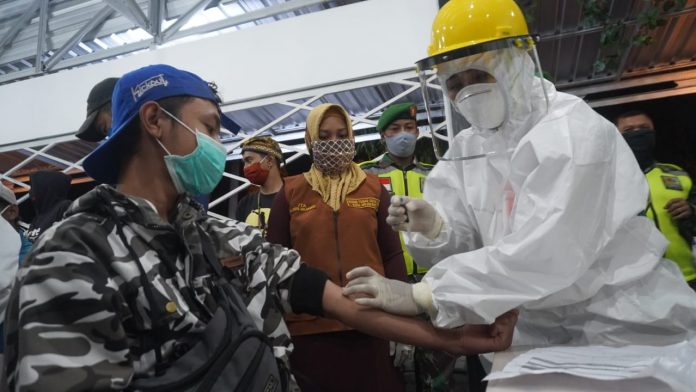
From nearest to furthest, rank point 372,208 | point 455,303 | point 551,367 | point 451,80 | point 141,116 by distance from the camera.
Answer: point 551,367, point 455,303, point 141,116, point 451,80, point 372,208

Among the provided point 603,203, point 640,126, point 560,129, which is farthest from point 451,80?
point 640,126

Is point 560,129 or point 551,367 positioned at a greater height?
point 560,129

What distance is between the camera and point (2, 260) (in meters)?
1.88

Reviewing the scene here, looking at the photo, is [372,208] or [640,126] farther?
[640,126]

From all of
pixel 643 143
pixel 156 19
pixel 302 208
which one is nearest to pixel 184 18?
pixel 156 19

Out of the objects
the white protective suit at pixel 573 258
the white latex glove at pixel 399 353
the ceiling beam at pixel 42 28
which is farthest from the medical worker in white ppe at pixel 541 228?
the ceiling beam at pixel 42 28

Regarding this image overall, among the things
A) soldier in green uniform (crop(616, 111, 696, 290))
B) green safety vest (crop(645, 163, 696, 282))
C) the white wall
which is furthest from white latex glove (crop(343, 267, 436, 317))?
the white wall

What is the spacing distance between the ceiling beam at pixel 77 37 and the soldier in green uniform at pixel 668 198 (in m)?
6.22

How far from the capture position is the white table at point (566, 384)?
605mm

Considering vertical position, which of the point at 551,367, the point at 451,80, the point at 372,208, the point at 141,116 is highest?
the point at 141,116

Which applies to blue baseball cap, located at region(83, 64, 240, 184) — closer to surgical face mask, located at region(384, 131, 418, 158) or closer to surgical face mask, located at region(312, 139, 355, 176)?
surgical face mask, located at region(312, 139, 355, 176)

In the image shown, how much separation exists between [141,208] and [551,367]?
914 mm

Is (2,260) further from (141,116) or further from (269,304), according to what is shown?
(269,304)

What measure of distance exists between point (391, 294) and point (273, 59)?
3.14 m
